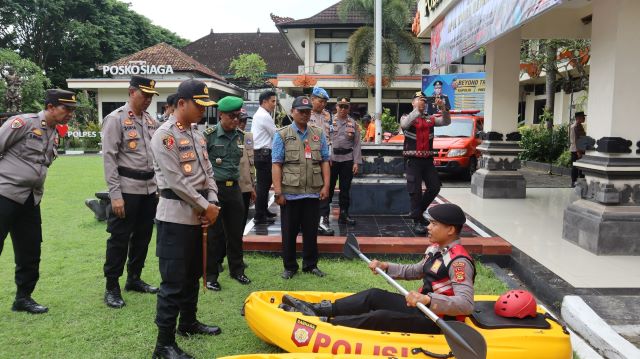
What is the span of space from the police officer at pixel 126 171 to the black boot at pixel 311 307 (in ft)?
5.50

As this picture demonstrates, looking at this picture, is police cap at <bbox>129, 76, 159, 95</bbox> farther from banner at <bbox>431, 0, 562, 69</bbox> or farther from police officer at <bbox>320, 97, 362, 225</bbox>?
banner at <bbox>431, 0, 562, 69</bbox>

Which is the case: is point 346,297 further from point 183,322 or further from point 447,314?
point 183,322

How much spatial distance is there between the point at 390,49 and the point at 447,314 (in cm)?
2411

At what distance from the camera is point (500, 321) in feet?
10.6

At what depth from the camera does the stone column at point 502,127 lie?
964cm

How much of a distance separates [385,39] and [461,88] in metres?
7.91

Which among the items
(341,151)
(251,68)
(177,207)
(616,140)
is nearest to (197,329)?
(177,207)

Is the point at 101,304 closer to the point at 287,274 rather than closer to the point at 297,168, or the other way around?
the point at 287,274

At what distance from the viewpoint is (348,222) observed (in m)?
7.30

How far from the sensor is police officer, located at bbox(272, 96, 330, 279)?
519 centimetres

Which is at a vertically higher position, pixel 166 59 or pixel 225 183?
pixel 166 59

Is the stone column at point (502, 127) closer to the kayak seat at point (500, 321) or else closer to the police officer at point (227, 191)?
the police officer at point (227, 191)

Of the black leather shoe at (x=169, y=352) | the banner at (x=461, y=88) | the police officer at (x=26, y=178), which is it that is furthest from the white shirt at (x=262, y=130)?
the banner at (x=461, y=88)

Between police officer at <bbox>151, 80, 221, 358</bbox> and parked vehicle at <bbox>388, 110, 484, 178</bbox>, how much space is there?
31.1 ft
